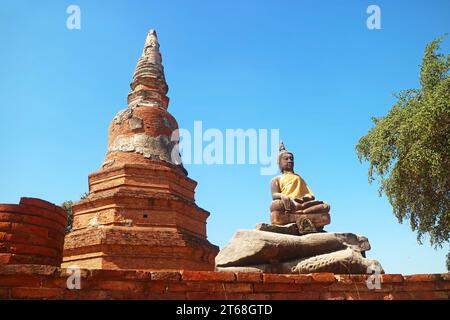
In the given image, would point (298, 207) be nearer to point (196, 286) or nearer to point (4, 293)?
point (196, 286)

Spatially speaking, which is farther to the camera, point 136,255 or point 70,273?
point 136,255

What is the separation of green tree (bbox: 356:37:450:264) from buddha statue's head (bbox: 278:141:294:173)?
6.12 metres

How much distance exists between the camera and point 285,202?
6.26m

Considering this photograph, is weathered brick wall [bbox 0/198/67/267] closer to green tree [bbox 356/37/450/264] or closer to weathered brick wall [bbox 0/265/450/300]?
weathered brick wall [bbox 0/265/450/300]

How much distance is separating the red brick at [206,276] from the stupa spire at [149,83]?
40.7 feet

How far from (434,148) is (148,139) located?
9.33 meters

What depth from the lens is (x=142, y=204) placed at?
12711 mm

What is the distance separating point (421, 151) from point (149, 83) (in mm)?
→ 10301

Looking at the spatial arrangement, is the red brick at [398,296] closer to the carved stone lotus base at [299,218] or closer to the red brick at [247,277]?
the red brick at [247,277]

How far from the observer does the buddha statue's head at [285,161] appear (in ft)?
24.4

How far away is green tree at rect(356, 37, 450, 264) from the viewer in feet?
38.9

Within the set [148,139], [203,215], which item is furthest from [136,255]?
[148,139]

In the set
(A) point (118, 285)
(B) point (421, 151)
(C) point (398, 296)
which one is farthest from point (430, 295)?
(B) point (421, 151)
